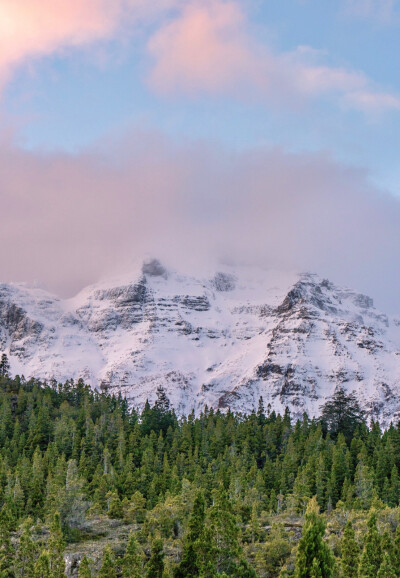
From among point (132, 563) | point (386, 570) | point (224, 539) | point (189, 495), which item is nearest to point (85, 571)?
point (132, 563)

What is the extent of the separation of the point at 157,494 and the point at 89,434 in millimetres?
40346

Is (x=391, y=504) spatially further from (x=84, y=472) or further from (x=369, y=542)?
(x=84, y=472)

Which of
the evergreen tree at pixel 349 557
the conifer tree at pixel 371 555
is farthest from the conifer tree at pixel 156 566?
the conifer tree at pixel 371 555

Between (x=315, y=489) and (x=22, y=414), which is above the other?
(x=22, y=414)

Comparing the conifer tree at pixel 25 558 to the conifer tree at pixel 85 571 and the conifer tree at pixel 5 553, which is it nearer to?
the conifer tree at pixel 5 553

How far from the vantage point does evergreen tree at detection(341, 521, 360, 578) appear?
2712 inches

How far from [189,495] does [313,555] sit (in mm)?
42105

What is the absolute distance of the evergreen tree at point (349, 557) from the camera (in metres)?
68.9

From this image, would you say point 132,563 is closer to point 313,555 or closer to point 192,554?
point 192,554

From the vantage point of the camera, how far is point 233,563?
7006 centimetres

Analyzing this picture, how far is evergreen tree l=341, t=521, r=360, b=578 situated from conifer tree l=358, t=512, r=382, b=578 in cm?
159

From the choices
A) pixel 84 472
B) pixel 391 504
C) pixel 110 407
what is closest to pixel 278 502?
pixel 391 504

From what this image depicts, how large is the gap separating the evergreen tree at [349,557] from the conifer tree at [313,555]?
15291 millimetres

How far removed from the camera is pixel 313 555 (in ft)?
180
